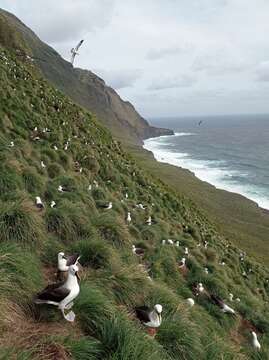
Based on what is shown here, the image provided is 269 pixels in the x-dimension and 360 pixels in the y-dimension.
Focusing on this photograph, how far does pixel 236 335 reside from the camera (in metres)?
9.60

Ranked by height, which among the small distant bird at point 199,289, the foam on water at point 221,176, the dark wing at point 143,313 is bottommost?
the foam on water at point 221,176

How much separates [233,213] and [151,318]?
43552 mm

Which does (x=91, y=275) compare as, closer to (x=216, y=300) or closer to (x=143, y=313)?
(x=143, y=313)

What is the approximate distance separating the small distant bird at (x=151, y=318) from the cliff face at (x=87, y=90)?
112 metres

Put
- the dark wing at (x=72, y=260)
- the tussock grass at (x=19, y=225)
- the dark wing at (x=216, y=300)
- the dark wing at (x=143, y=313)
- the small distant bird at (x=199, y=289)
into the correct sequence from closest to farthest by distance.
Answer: the dark wing at (x=143, y=313) → the dark wing at (x=72, y=260) → the tussock grass at (x=19, y=225) → the dark wing at (x=216, y=300) → the small distant bird at (x=199, y=289)

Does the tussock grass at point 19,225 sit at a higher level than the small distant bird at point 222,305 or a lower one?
higher

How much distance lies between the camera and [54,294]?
4.74 m

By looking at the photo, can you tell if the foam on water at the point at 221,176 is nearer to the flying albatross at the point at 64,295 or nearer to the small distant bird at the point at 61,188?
the small distant bird at the point at 61,188

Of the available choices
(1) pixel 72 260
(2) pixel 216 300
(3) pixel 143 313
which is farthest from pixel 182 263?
(3) pixel 143 313

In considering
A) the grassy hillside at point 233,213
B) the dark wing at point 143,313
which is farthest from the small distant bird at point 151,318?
the grassy hillside at point 233,213

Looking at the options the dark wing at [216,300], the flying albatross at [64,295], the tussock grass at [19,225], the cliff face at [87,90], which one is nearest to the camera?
the flying albatross at [64,295]

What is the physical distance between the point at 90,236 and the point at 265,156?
105344 millimetres

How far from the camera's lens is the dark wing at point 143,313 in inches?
Answer: 217

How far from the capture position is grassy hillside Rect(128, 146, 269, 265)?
114ft
